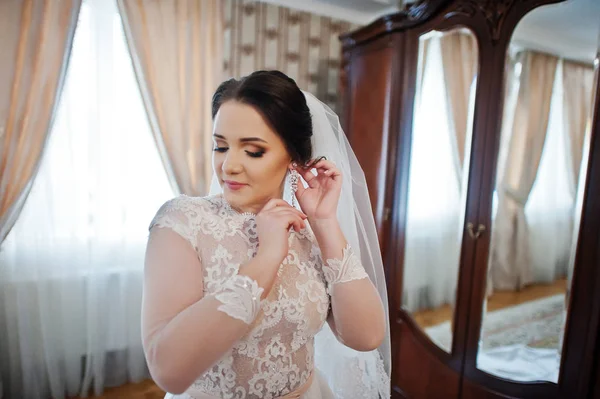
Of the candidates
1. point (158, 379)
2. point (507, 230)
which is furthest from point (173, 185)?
point (507, 230)

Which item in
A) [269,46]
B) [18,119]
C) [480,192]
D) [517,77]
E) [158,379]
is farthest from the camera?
[269,46]

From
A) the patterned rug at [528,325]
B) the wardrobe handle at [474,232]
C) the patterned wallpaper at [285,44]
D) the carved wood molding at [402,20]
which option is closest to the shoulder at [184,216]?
the wardrobe handle at [474,232]

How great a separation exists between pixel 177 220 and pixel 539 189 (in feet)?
4.78

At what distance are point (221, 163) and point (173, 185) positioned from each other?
1449 millimetres

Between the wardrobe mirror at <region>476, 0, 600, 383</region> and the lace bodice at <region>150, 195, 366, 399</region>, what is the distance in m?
1.03

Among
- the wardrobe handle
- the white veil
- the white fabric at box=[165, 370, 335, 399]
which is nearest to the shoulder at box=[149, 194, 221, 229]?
the white veil

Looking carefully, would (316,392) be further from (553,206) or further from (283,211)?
(553,206)

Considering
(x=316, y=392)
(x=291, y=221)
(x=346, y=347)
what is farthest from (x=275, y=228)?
(x=346, y=347)

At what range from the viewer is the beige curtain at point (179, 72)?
2109 mm

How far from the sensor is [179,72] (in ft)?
7.23

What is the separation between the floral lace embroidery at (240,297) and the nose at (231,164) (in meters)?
0.26

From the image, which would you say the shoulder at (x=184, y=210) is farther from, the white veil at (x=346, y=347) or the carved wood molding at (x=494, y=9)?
the carved wood molding at (x=494, y=9)

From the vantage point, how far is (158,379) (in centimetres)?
73

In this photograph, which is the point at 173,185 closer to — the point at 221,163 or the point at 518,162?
the point at 221,163
